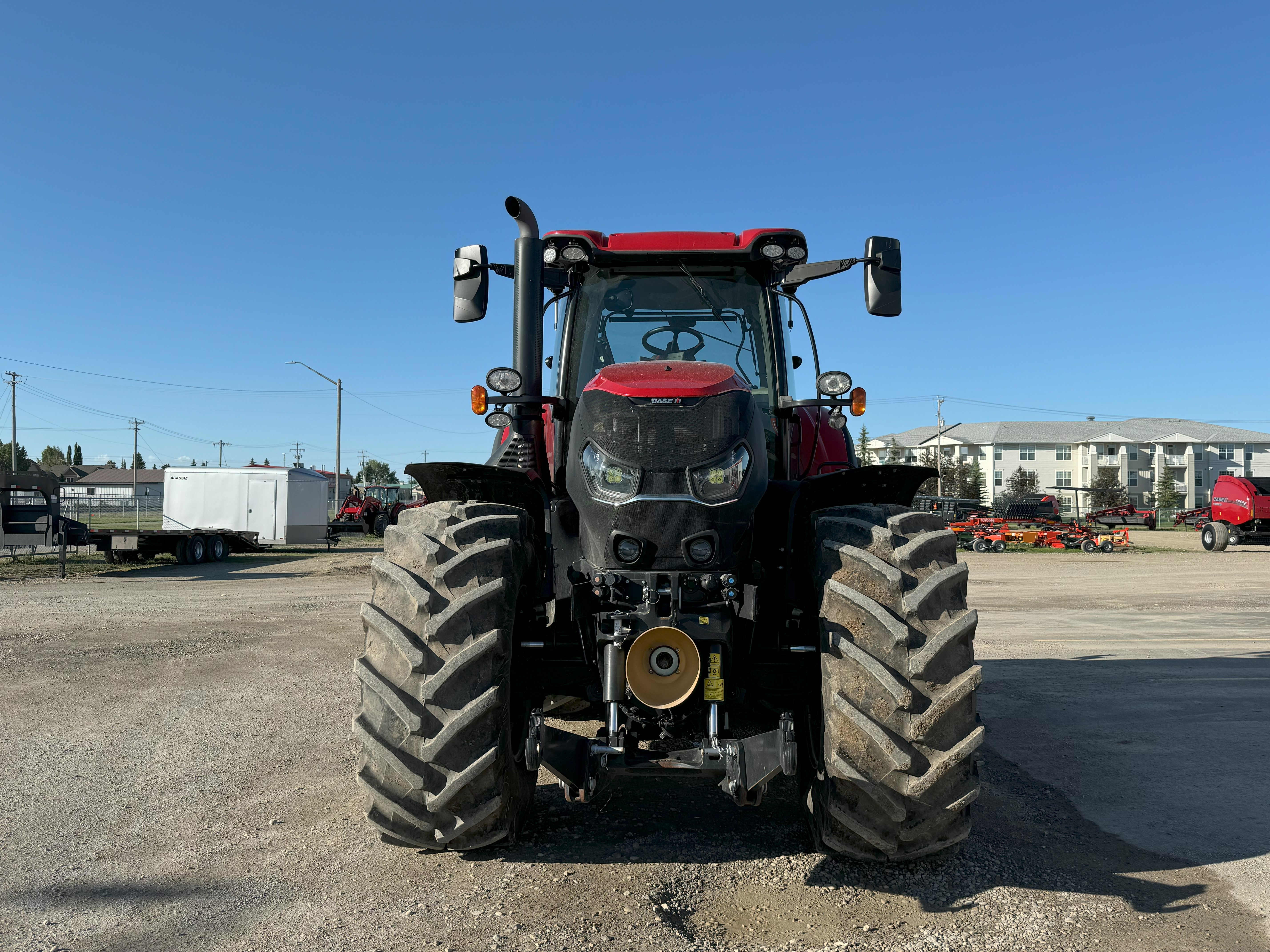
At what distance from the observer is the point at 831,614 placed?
11.2 feet

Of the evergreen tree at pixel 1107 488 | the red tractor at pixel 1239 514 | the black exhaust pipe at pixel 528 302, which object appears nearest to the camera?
the black exhaust pipe at pixel 528 302

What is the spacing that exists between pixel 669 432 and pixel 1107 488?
70792 millimetres

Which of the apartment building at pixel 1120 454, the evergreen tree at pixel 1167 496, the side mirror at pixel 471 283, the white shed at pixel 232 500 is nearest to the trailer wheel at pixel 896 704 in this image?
the side mirror at pixel 471 283

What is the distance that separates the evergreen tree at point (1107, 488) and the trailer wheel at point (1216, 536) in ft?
69.6

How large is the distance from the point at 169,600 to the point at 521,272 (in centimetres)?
1315

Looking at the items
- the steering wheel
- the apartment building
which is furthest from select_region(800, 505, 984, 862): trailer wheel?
the apartment building

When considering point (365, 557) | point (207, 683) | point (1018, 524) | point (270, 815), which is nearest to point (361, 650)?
point (207, 683)

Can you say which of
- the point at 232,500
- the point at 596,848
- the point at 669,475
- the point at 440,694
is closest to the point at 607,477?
the point at 669,475

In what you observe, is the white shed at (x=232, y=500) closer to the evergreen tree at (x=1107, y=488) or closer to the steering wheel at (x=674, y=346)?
the steering wheel at (x=674, y=346)

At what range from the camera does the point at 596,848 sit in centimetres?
396

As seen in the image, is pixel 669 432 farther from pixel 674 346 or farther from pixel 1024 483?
pixel 1024 483

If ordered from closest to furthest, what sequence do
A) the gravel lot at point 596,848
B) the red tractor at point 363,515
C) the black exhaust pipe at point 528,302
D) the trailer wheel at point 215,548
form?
the gravel lot at point 596,848
the black exhaust pipe at point 528,302
the trailer wheel at point 215,548
the red tractor at point 363,515

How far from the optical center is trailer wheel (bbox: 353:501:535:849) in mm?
3293

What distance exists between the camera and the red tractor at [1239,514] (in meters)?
29.4
